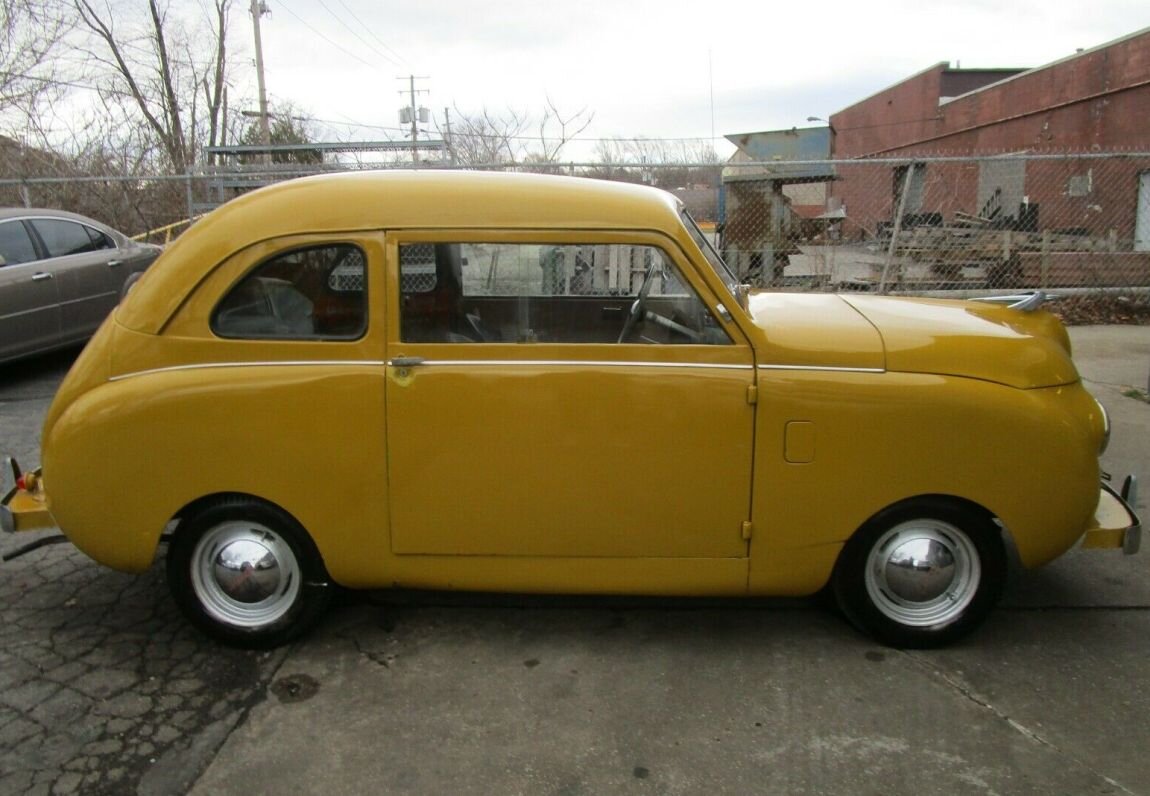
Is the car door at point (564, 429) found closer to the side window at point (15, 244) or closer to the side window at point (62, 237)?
the side window at point (15, 244)

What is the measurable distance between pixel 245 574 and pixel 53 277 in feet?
19.7

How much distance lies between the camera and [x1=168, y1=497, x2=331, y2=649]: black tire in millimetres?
3359

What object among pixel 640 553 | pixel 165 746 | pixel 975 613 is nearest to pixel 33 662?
pixel 165 746

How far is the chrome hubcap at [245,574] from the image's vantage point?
338 centimetres

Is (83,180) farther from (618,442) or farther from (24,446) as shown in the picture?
(618,442)

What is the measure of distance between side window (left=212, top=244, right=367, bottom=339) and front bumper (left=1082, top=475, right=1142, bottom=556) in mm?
2910

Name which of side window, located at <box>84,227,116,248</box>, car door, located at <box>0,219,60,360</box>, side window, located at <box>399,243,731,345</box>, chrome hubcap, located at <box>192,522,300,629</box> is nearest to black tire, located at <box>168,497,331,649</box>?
chrome hubcap, located at <box>192,522,300,629</box>

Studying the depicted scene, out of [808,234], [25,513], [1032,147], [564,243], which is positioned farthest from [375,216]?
[1032,147]

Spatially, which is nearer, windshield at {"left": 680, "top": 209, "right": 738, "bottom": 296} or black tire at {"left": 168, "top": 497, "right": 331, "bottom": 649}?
black tire at {"left": 168, "top": 497, "right": 331, "bottom": 649}

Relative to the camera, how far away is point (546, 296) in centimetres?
366

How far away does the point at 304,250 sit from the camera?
3295 mm

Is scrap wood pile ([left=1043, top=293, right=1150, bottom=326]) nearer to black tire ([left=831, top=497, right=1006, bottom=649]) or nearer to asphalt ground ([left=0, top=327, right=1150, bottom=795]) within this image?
asphalt ground ([left=0, top=327, right=1150, bottom=795])

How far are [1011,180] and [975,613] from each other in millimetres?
23257

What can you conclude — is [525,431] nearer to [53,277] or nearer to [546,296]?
[546,296]
